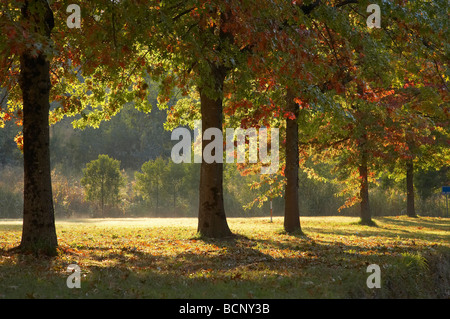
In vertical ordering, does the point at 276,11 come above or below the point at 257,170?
Answer: above

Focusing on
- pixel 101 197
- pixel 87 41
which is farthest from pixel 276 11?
pixel 101 197

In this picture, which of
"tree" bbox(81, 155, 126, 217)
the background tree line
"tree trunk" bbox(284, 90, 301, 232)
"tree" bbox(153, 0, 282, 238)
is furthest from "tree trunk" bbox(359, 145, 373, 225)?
"tree" bbox(81, 155, 126, 217)

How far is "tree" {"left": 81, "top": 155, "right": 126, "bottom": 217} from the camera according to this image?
1585 inches

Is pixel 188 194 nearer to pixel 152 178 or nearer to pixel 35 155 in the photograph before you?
pixel 152 178

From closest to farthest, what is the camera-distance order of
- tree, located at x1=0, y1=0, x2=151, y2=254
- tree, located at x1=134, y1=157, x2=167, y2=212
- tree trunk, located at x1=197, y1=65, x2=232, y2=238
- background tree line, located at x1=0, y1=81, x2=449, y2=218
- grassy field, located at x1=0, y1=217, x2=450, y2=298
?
1. grassy field, located at x1=0, y1=217, x2=450, y2=298
2. tree, located at x1=0, y1=0, x2=151, y2=254
3. tree trunk, located at x1=197, y1=65, x2=232, y2=238
4. background tree line, located at x1=0, y1=81, x2=449, y2=218
5. tree, located at x1=134, y1=157, x2=167, y2=212

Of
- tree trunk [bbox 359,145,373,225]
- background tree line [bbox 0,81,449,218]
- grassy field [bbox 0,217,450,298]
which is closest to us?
grassy field [bbox 0,217,450,298]

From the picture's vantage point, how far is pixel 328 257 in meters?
12.3

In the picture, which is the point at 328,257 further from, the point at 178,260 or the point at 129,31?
the point at 129,31

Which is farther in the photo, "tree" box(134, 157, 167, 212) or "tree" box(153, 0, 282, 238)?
"tree" box(134, 157, 167, 212)

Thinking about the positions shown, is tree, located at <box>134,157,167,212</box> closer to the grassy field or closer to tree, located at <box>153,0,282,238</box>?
tree, located at <box>153,0,282,238</box>

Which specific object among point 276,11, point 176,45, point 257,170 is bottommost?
point 257,170

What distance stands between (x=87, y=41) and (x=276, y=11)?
4.39m
